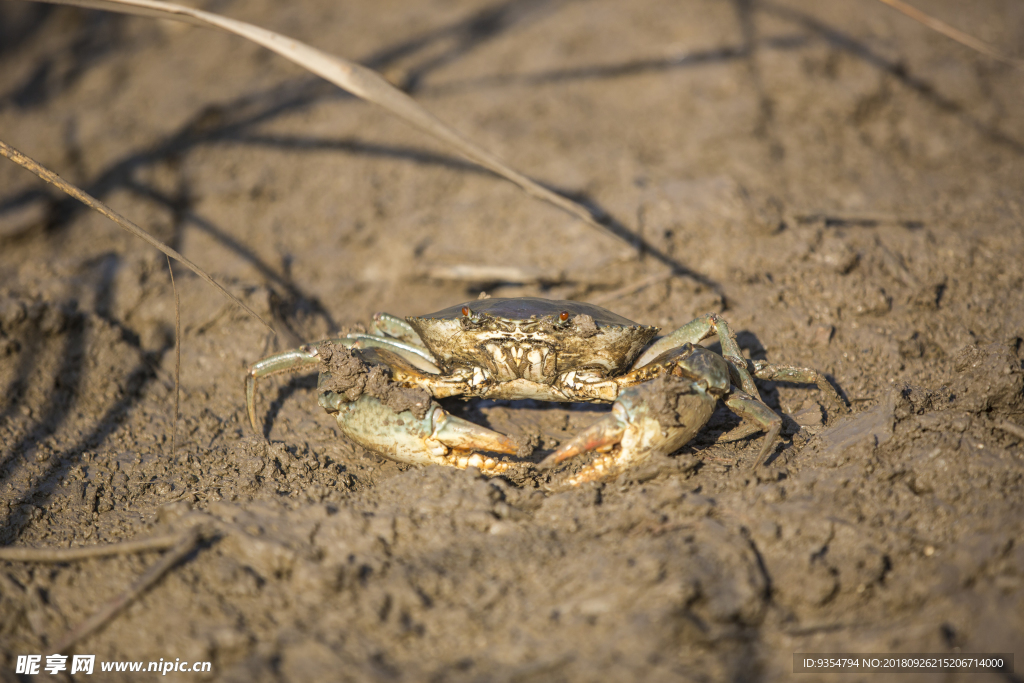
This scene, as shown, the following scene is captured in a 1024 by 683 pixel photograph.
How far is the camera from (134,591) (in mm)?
2760

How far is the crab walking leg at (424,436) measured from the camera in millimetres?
3547

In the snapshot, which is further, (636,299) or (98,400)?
(636,299)

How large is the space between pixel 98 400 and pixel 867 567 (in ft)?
15.4

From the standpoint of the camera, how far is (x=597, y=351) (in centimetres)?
380

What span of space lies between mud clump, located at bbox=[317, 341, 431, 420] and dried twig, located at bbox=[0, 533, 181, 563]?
1.11 m

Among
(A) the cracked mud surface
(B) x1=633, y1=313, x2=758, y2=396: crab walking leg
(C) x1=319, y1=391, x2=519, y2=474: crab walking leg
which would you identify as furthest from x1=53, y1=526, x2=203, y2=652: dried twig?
(B) x1=633, y1=313, x2=758, y2=396: crab walking leg

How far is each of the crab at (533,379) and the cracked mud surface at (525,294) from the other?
0.68 ft

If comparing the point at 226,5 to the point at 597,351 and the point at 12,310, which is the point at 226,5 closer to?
the point at 12,310

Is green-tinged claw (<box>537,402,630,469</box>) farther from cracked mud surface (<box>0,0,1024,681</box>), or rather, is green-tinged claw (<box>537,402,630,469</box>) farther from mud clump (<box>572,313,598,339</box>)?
mud clump (<box>572,313,598,339</box>)

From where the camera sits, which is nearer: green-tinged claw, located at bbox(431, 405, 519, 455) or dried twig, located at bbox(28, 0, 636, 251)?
dried twig, located at bbox(28, 0, 636, 251)

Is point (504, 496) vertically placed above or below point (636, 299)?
below

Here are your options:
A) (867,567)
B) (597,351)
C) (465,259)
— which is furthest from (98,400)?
(867,567)

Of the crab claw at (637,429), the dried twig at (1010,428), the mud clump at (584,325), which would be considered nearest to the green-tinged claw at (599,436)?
the crab claw at (637,429)

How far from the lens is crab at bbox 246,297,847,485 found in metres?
3.37
